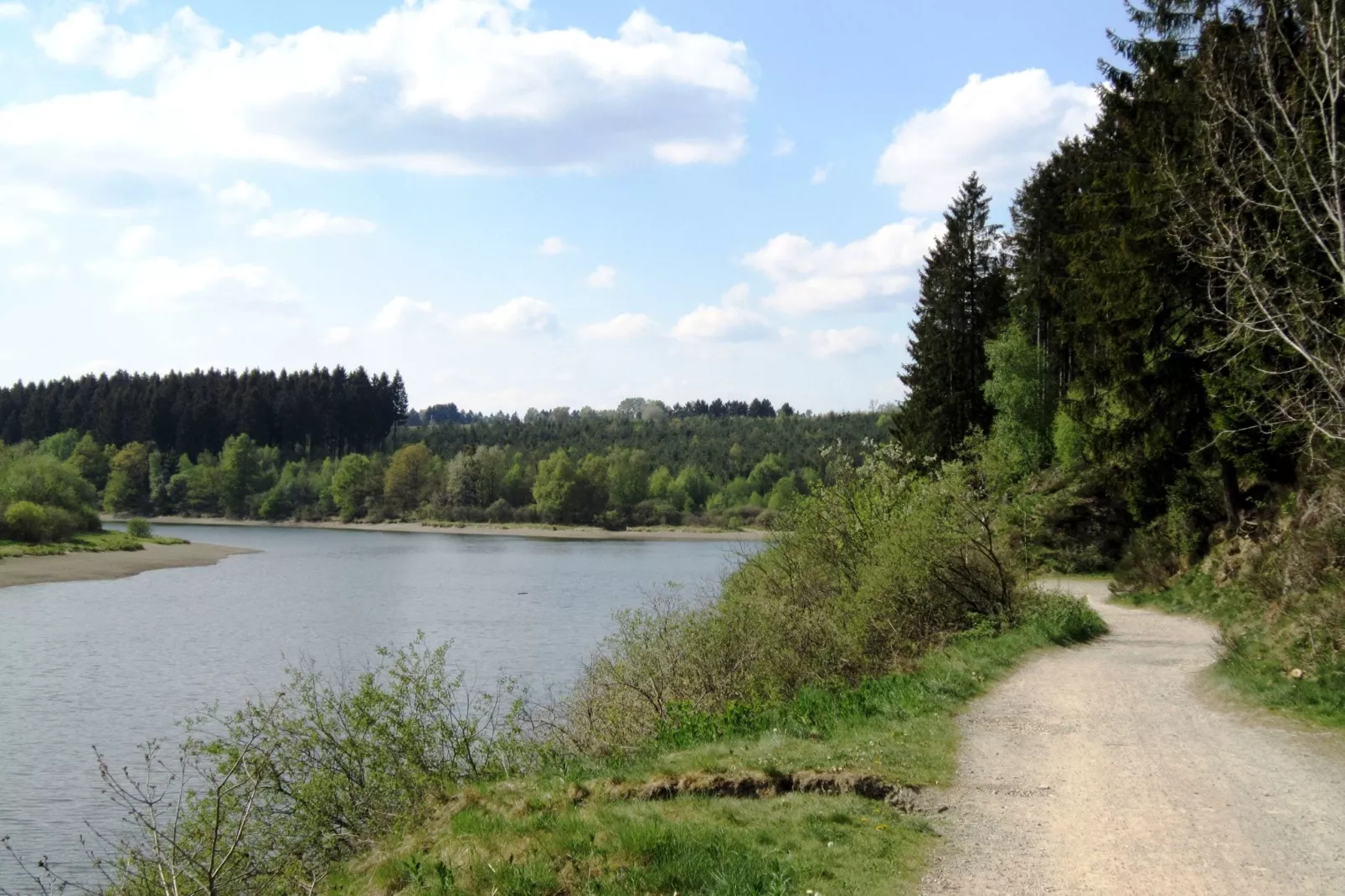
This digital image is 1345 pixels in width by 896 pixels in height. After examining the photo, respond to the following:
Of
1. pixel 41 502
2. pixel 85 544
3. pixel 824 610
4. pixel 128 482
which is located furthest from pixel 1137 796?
pixel 128 482

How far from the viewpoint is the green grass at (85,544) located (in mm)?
62931

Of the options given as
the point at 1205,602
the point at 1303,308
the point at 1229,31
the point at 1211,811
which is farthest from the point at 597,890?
the point at 1229,31

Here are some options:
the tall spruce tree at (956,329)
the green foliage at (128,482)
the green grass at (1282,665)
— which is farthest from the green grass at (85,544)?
the green grass at (1282,665)

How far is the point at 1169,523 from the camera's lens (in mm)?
26922

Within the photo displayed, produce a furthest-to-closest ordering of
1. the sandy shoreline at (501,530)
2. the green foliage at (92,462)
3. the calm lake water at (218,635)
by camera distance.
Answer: the green foliage at (92,462) → the sandy shoreline at (501,530) → the calm lake water at (218,635)

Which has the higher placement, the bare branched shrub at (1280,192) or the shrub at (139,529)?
the bare branched shrub at (1280,192)

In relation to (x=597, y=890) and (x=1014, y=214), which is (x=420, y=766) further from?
(x=1014, y=214)

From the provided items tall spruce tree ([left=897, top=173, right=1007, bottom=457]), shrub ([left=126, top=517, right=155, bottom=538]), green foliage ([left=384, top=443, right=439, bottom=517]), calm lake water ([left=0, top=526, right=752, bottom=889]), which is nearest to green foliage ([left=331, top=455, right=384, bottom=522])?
green foliage ([left=384, top=443, right=439, bottom=517])

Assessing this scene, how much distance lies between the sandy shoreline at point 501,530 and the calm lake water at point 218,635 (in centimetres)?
3762

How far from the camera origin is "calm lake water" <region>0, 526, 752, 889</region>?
60.4 ft

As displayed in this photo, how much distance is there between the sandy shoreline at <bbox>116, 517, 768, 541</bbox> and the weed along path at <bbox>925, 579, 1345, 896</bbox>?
93281 millimetres

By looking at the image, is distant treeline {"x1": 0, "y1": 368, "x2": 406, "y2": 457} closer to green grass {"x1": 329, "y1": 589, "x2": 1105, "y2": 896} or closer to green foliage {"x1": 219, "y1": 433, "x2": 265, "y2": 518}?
green foliage {"x1": 219, "y1": 433, "x2": 265, "y2": 518}

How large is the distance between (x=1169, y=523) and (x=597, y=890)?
931 inches

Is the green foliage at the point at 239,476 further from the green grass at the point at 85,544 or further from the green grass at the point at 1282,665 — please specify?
the green grass at the point at 1282,665
